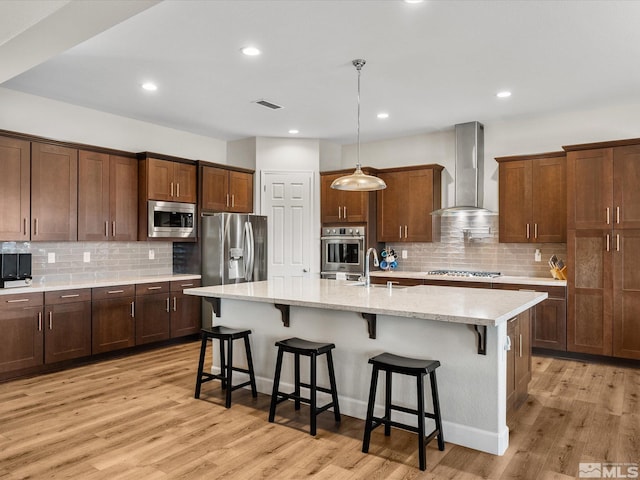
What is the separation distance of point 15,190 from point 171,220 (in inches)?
68.0

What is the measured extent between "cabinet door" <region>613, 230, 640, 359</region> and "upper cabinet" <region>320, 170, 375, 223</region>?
3.00m

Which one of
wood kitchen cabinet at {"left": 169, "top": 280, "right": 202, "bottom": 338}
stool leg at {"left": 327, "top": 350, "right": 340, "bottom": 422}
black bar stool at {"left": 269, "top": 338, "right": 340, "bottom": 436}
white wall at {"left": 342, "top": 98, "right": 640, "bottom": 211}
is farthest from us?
wood kitchen cabinet at {"left": 169, "top": 280, "right": 202, "bottom": 338}

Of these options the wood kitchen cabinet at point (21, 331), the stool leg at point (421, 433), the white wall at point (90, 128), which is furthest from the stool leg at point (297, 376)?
the white wall at point (90, 128)

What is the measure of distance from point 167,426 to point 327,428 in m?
1.12

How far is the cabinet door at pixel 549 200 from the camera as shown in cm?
534

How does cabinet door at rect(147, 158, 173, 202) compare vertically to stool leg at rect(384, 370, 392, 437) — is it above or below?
above

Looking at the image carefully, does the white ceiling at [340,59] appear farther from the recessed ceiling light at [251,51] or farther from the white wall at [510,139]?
the white wall at [510,139]

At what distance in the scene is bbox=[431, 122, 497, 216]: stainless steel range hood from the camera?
5.95 metres

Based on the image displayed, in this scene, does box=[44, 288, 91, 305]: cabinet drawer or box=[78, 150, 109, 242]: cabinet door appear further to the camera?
box=[78, 150, 109, 242]: cabinet door

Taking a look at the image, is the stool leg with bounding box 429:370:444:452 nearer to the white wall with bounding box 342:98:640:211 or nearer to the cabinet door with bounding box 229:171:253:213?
the white wall with bounding box 342:98:640:211

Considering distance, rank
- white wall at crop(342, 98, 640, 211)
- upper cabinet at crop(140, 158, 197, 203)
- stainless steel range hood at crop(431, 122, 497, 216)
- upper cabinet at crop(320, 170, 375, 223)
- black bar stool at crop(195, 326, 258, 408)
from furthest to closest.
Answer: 1. upper cabinet at crop(320, 170, 375, 223)
2. stainless steel range hood at crop(431, 122, 497, 216)
3. upper cabinet at crop(140, 158, 197, 203)
4. white wall at crop(342, 98, 640, 211)
5. black bar stool at crop(195, 326, 258, 408)

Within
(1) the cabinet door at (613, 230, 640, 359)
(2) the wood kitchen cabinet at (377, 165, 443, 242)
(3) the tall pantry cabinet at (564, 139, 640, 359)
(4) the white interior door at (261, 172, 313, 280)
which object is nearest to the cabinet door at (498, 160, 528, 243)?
(3) the tall pantry cabinet at (564, 139, 640, 359)

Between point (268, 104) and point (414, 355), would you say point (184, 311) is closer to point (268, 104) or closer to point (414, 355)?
point (268, 104)
